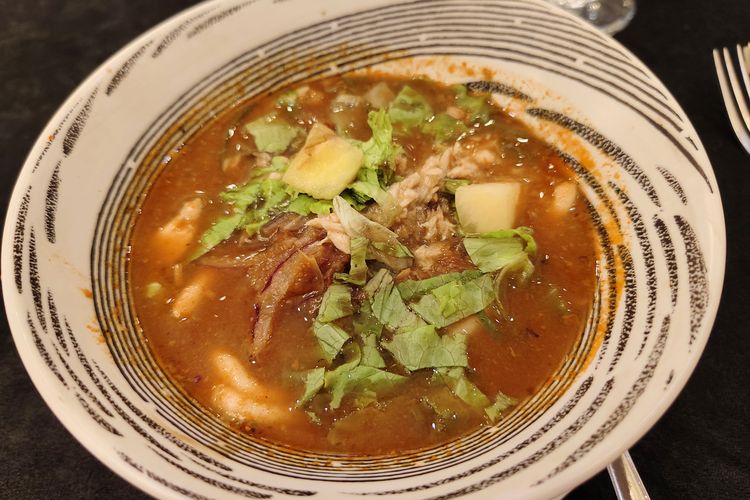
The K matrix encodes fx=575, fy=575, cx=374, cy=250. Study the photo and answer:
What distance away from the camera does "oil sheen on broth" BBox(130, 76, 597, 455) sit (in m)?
2.15

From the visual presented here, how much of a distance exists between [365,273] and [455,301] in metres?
0.39

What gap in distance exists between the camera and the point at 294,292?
7.82 ft

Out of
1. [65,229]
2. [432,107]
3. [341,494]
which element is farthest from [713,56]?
[65,229]

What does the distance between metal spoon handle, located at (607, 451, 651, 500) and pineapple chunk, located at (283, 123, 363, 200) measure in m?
1.57

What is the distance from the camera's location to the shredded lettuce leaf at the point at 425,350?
7.17ft

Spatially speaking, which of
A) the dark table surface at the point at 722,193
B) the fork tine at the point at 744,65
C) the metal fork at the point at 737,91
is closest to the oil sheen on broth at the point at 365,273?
the dark table surface at the point at 722,193

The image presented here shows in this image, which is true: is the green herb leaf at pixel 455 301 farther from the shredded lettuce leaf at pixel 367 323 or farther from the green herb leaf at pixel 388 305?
the shredded lettuce leaf at pixel 367 323

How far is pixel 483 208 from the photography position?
8.44 ft

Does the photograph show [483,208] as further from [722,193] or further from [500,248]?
[722,193]

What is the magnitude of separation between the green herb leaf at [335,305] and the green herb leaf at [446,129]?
3.45 feet

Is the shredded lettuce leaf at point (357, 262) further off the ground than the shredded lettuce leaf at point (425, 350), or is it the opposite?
the shredded lettuce leaf at point (357, 262)

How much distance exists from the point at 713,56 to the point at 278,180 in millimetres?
2669

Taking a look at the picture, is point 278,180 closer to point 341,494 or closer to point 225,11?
point 225,11

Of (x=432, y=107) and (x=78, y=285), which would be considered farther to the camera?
(x=432, y=107)
